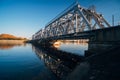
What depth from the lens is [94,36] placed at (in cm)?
2214

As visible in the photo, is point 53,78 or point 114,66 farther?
point 53,78

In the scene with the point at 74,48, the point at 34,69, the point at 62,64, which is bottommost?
the point at 34,69

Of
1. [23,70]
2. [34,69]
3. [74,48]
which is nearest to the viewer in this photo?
[23,70]

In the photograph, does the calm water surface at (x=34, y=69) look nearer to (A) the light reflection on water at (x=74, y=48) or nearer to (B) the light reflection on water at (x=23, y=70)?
(B) the light reflection on water at (x=23, y=70)

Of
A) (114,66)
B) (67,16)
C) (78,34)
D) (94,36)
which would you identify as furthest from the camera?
(67,16)

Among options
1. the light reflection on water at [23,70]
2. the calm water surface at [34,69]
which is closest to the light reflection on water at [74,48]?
the calm water surface at [34,69]

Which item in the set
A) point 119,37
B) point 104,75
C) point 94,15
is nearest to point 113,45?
point 119,37

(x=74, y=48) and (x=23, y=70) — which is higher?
(x=74, y=48)

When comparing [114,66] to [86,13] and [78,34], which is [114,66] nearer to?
[78,34]

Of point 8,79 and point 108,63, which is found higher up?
point 108,63

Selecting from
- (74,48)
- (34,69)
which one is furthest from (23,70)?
(74,48)

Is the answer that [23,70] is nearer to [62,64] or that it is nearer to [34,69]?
[34,69]

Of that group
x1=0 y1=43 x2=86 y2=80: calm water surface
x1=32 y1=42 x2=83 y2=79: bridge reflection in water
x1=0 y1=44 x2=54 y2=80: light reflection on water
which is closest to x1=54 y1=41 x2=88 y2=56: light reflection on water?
x1=32 y1=42 x2=83 y2=79: bridge reflection in water

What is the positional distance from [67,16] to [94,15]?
941 cm
